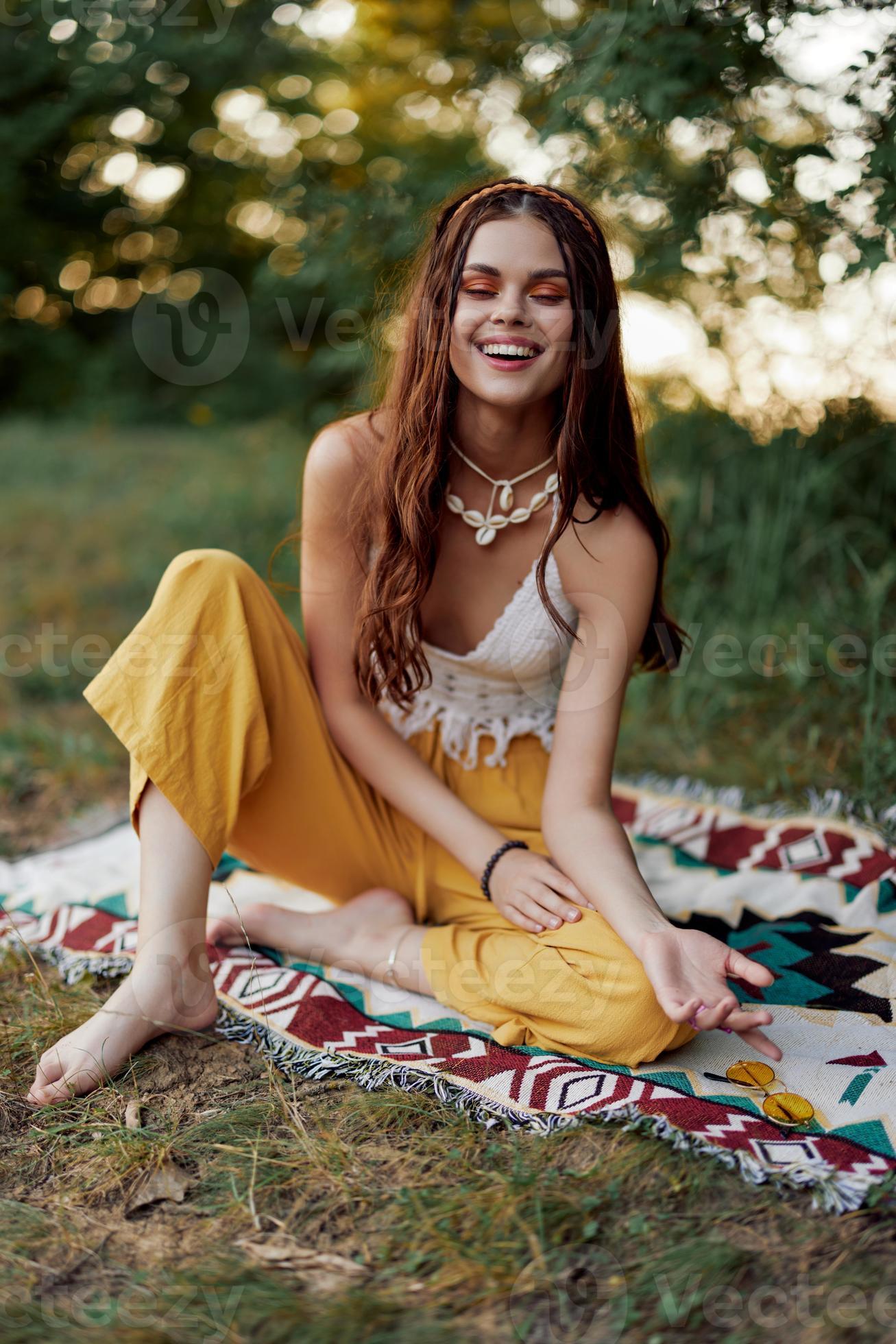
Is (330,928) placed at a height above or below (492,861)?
below

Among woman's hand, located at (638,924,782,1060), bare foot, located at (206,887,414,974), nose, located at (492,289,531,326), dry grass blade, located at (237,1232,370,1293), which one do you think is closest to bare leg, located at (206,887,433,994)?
bare foot, located at (206,887,414,974)

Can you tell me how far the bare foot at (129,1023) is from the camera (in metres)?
1.37

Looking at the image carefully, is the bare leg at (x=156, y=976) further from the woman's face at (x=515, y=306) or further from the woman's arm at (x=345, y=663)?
the woman's face at (x=515, y=306)

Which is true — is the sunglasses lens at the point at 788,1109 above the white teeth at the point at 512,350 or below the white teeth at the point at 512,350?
Result: below

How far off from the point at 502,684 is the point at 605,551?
0.30 m

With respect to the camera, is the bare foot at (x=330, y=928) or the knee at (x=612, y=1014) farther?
the bare foot at (x=330, y=928)

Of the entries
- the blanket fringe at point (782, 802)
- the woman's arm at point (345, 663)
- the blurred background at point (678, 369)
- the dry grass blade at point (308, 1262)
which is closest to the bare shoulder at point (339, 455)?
the woman's arm at point (345, 663)

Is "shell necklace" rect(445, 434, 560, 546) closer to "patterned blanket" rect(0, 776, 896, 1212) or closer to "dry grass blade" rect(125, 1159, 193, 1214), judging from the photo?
"patterned blanket" rect(0, 776, 896, 1212)

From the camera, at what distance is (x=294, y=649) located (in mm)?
1665

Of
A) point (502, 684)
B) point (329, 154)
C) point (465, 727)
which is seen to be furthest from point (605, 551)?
point (329, 154)

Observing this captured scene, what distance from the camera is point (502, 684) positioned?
182 centimetres

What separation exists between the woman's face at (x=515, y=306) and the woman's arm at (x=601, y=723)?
271 millimetres

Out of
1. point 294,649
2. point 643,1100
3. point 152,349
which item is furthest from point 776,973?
point 152,349

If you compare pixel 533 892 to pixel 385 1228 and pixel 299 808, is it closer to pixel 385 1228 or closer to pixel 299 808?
pixel 299 808
